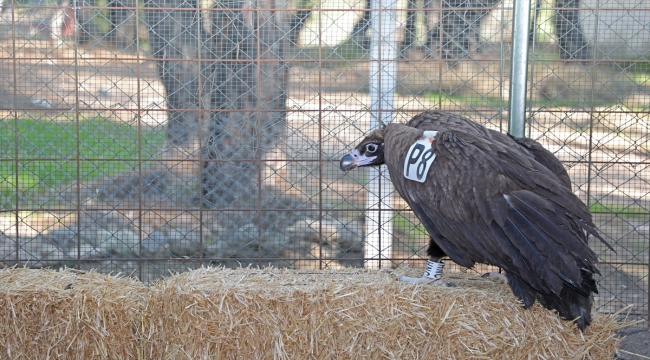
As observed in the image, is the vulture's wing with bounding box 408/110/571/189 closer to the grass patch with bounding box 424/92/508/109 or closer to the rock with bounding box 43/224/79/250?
the grass patch with bounding box 424/92/508/109

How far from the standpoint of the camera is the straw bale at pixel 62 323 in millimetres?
4945

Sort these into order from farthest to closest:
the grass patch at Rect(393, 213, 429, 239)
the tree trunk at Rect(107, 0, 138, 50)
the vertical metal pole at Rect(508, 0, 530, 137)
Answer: the grass patch at Rect(393, 213, 429, 239) → the tree trunk at Rect(107, 0, 138, 50) → the vertical metal pole at Rect(508, 0, 530, 137)

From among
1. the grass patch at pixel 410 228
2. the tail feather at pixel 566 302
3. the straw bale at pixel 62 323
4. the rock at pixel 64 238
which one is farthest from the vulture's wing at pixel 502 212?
the rock at pixel 64 238

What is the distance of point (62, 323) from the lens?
16.3ft

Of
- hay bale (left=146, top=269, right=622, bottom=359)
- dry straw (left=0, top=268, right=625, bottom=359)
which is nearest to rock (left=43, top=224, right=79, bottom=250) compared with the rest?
dry straw (left=0, top=268, right=625, bottom=359)

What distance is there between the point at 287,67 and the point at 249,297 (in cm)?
303

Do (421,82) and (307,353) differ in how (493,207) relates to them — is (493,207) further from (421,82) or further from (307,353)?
(421,82)

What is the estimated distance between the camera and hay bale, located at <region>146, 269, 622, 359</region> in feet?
15.5

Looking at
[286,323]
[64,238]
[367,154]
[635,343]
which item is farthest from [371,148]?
[64,238]

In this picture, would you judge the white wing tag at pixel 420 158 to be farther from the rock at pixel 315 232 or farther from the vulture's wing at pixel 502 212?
the rock at pixel 315 232

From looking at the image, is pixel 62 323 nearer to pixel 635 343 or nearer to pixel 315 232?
pixel 315 232

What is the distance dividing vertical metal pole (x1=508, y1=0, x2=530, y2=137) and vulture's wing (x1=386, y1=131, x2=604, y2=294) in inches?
39.0

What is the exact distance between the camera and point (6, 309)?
494 cm

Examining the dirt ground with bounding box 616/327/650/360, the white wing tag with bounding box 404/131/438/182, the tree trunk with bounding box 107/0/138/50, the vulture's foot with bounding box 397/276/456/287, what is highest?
the tree trunk with bounding box 107/0/138/50
